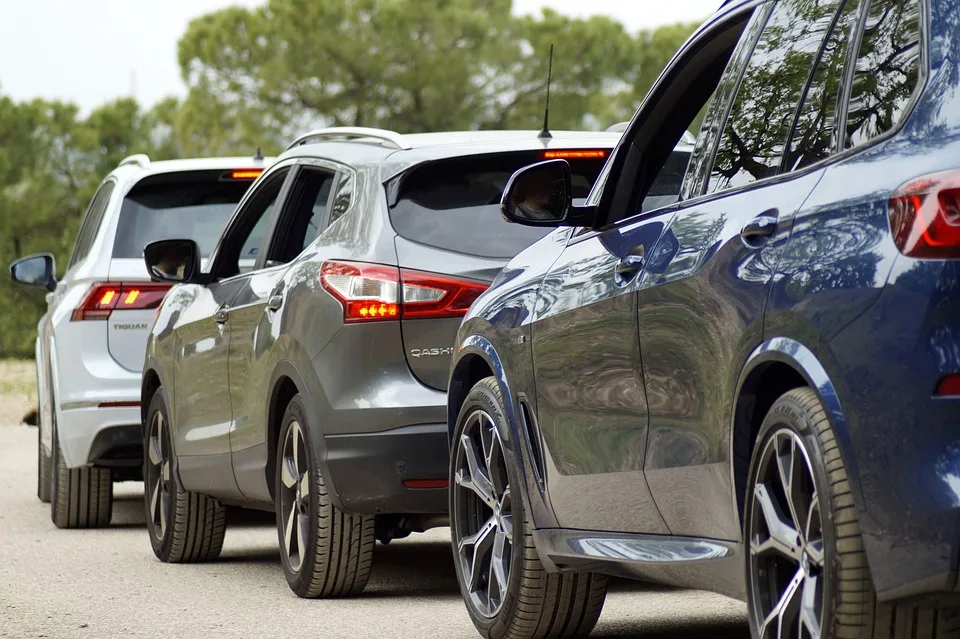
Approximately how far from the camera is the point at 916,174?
3363 millimetres

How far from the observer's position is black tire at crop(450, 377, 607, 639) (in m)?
5.59

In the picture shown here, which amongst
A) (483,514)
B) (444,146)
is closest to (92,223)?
(444,146)

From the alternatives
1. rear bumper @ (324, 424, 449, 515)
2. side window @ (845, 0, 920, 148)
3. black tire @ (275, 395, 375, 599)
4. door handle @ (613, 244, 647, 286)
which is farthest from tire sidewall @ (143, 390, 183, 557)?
side window @ (845, 0, 920, 148)

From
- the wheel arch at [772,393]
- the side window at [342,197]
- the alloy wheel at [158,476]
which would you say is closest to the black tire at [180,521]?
the alloy wheel at [158,476]

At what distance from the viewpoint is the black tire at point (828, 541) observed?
3443 mm

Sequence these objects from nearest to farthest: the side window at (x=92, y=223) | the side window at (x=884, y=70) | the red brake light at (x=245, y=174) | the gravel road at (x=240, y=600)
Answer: the side window at (x=884, y=70), the gravel road at (x=240, y=600), the red brake light at (x=245, y=174), the side window at (x=92, y=223)

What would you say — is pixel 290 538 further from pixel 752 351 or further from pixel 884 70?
pixel 884 70

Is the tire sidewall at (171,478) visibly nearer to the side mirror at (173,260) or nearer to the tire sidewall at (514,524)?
the side mirror at (173,260)

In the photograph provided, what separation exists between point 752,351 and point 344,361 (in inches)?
118

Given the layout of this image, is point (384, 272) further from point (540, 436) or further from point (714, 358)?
point (714, 358)

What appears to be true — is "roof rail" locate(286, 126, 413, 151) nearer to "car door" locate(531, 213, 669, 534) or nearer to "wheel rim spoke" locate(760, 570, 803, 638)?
"car door" locate(531, 213, 669, 534)

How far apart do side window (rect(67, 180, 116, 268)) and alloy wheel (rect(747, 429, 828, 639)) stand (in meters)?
7.51

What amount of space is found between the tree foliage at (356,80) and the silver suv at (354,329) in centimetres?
2980

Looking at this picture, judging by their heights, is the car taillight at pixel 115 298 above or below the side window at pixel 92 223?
below
